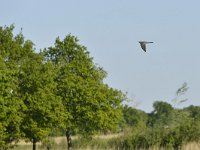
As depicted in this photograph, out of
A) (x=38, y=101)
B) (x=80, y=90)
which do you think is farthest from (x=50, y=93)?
(x=80, y=90)

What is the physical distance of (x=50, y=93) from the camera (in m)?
31.2

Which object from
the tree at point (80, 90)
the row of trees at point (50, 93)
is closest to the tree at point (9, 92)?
the row of trees at point (50, 93)

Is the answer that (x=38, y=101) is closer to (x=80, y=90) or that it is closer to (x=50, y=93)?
(x=50, y=93)

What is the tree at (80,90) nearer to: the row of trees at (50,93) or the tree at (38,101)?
the row of trees at (50,93)

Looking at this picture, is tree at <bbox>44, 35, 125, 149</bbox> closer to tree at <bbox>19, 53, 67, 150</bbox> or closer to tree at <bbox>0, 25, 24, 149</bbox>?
tree at <bbox>19, 53, 67, 150</bbox>

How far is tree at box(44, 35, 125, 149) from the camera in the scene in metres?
33.7

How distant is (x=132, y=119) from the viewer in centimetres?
9206

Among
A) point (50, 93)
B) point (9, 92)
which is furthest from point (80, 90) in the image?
point (9, 92)

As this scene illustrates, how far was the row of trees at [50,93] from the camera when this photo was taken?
29.0 meters

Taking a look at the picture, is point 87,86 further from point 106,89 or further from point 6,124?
point 6,124

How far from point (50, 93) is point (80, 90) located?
290 centimetres

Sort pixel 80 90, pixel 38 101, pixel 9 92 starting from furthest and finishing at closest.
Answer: pixel 80 90 → pixel 38 101 → pixel 9 92

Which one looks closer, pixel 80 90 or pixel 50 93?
pixel 50 93

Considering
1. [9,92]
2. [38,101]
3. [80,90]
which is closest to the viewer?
[9,92]
